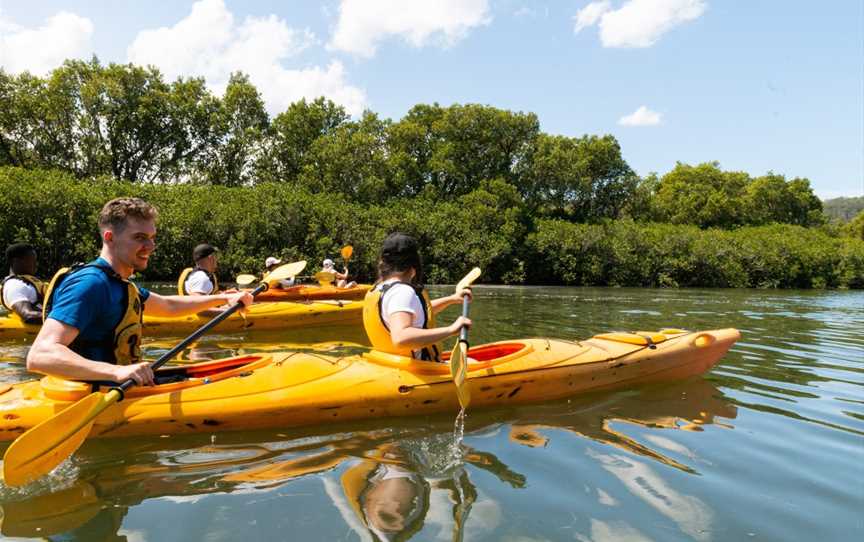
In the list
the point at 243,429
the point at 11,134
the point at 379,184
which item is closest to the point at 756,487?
the point at 243,429

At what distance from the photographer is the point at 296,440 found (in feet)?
11.4

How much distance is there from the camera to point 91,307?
288 cm

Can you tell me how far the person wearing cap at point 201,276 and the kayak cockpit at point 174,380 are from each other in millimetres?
2980

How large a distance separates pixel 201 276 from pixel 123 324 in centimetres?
378

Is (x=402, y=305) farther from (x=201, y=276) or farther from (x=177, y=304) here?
(x=201, y=276)

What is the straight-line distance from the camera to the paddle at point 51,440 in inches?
101

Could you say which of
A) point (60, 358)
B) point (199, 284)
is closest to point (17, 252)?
point (199, 284)

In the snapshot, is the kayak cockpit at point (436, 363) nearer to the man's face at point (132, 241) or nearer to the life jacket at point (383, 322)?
the life jacket at point (383, 322)

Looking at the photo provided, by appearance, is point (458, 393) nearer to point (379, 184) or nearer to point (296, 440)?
point (296, 440)

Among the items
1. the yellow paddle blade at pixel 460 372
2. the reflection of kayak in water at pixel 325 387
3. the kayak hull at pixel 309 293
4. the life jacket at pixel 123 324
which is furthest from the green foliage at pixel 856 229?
the life jacket at pixel 123 324

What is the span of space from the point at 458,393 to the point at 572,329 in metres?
5.83

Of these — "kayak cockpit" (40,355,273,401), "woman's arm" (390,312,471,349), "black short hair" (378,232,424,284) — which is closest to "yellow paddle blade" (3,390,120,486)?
"kayak cockpit" (40,355,273,401)

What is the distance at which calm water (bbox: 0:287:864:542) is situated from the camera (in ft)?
7.89

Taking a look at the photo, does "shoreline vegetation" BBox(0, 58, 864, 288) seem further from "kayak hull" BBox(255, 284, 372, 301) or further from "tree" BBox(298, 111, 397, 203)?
"kayak hull" BBox(255, 284, 372, 301)
